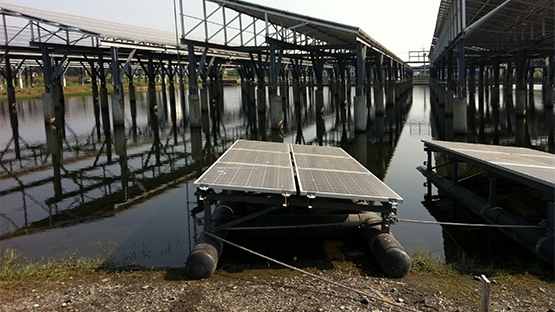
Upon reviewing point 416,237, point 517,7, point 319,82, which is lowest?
point 416,237

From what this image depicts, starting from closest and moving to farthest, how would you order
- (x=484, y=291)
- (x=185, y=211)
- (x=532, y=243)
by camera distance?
(x=484, y=291), (x=532, y=243), (x=185, y=211)

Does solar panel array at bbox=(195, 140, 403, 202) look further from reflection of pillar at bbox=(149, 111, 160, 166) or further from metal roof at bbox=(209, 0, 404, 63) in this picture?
metal roof at bbox=(209, 0, 404, 63)

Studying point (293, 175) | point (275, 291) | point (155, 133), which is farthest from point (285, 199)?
point (155, 133)

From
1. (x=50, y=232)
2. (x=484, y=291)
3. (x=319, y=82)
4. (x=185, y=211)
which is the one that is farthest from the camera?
(x=319, y=82)

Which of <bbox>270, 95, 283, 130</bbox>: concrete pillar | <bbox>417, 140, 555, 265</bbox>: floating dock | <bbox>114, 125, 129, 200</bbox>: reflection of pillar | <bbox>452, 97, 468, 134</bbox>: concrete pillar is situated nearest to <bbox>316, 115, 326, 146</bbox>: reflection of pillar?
<bbox>270, 95, 283, 130</bbox>: concrete pillar

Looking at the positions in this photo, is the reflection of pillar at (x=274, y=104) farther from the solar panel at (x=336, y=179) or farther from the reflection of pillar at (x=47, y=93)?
the solar panel at (x=336, y=179)

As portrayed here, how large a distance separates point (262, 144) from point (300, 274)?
586 cm

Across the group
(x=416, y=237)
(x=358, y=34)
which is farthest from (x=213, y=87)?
(x=416, y=237)

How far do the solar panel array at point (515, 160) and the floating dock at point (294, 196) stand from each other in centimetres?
234

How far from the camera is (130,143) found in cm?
2366

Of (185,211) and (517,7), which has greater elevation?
(517,7)

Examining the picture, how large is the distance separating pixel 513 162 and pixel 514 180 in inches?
30.6

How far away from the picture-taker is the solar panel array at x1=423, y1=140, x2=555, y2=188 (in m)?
7.70

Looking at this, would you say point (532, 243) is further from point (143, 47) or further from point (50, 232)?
point (143, 47)
